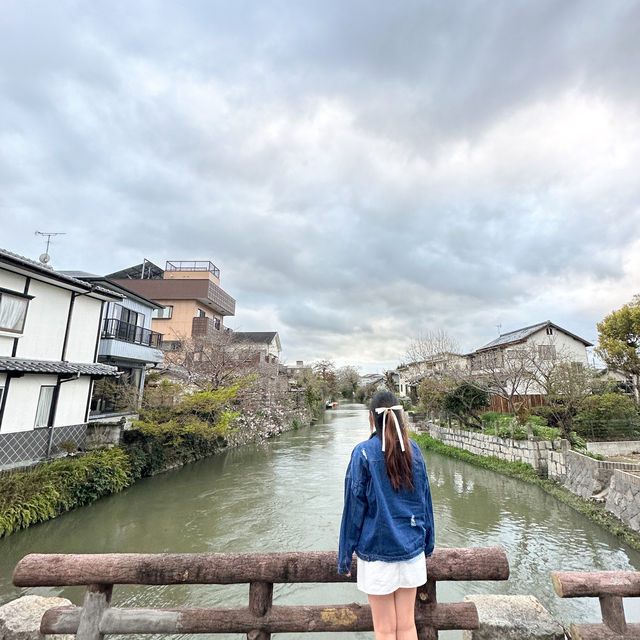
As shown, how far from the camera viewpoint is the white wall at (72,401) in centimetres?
1055

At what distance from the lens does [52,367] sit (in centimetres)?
977

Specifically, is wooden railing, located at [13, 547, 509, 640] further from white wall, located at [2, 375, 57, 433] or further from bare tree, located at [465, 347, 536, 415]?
bare tree, located at [465, 347, 536, 415]

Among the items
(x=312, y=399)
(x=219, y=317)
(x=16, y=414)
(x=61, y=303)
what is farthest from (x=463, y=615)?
(x=312, y=399)

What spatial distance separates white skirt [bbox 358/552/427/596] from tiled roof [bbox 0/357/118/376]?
401 inches

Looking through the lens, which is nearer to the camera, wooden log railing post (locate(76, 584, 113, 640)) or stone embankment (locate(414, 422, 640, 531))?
wooden log railing post (locate(76, 584, 113, 640))

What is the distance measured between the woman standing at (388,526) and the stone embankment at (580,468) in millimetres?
9009

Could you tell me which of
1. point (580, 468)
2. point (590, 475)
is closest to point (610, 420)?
point (580, 468)

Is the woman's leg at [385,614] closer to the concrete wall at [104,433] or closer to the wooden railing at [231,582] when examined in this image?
the wooden railing at [231,582]

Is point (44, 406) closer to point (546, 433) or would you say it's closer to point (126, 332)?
point (126, 332)

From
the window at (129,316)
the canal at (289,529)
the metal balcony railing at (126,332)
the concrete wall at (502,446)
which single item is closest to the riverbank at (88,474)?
the canal at (289,529)

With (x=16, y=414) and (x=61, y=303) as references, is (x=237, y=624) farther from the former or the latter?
(x=61, y=303)

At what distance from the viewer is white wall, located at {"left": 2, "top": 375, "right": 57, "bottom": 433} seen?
29.4 ft

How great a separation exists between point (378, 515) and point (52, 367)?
37.0 feet

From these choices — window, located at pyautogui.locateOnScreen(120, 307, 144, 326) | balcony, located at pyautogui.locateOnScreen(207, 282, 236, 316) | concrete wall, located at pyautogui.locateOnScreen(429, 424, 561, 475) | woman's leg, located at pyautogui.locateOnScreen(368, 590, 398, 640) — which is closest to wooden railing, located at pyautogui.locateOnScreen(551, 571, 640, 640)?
woman's leg, located at pyautogui.locateOnScreen(368, 590, 398, 640)
